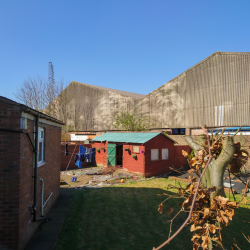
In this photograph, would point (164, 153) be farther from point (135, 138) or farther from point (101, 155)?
point (101, 155)

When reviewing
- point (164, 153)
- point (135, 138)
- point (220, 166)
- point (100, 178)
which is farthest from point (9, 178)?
point (164, 153)

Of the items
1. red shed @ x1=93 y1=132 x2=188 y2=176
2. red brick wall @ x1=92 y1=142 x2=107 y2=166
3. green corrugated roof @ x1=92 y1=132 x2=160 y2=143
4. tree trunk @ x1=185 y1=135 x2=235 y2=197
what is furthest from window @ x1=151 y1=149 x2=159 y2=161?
tree trunk @ x1=185 y1=135 x2=235 y2=197

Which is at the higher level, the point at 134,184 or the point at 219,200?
the point at 219,200

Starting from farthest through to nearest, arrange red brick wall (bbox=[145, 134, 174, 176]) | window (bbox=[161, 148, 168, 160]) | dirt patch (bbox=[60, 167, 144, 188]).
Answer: window (bbox=[161, 148, 168, 160]) → red brick wall (bbox=[145, 134, 174, 176]) → dirt patch (bbox=[60, 167, 144, 188])

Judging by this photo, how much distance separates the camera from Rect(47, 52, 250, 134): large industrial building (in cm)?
1866

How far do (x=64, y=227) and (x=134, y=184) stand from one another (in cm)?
768

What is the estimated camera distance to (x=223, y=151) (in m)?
2.93

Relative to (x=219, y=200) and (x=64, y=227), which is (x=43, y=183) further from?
(x=219, y=200)

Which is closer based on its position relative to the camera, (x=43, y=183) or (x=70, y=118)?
(x=43, y=183)

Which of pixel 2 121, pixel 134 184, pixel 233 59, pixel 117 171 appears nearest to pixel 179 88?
pixel 233 59

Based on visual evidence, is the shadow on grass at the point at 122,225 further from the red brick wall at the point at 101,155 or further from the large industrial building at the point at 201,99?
the large industrial building at the point at 201,99

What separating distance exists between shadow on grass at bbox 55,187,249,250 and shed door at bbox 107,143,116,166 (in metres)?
8.26

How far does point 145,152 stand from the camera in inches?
657

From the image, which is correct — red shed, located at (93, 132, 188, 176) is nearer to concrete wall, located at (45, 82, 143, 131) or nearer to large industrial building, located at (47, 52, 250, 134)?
large industrial building, located at (47, 52, 250, 134)
